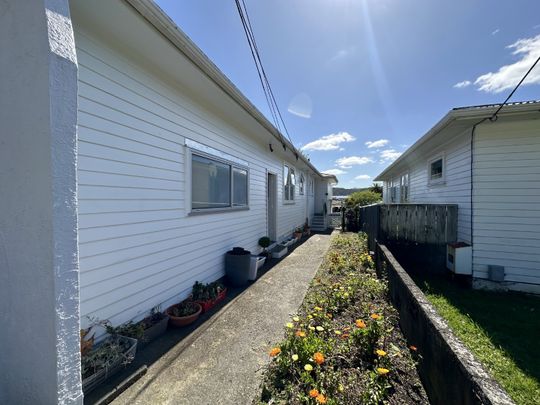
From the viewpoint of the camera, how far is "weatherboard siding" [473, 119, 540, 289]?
473 centimetres

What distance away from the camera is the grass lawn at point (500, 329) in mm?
2408

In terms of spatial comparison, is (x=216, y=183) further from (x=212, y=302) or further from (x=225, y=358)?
(x=225, y=358)

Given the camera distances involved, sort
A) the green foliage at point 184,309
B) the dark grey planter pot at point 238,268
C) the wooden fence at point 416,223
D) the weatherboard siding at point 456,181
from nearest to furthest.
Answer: the green foliage at point 184,309 → the dark grey planter pot at point 238,268 → the weatherboard siding at point 456,181 → the wooden fence at point 416,223

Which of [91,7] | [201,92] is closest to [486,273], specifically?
[201,92]

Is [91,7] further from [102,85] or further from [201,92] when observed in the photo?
[201,92]

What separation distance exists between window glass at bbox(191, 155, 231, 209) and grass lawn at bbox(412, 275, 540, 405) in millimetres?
4291

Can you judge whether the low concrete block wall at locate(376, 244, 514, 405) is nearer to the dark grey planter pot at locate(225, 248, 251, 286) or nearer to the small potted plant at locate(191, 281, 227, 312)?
the small potted plant at locate(191, 281, 227, 312)

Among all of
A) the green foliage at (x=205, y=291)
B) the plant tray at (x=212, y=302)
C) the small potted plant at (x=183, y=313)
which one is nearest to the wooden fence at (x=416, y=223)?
the plant tray at (x=212, y=302)

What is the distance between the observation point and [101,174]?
8.13 ft

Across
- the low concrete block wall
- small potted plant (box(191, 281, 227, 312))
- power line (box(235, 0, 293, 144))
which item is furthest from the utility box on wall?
power line (box(235, 0, 293, 144))

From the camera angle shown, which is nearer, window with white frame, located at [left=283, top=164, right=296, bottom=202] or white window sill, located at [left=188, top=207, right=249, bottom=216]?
white window sill, located at [left=188, top=207, right=249, bottom=216]

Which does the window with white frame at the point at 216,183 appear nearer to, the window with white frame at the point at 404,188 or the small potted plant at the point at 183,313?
the small potted plant at the point at 183,313

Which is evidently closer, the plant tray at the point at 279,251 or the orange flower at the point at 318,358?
the orange flower at the point at 318,358

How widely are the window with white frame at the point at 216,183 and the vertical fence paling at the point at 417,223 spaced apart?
370 centimetres
